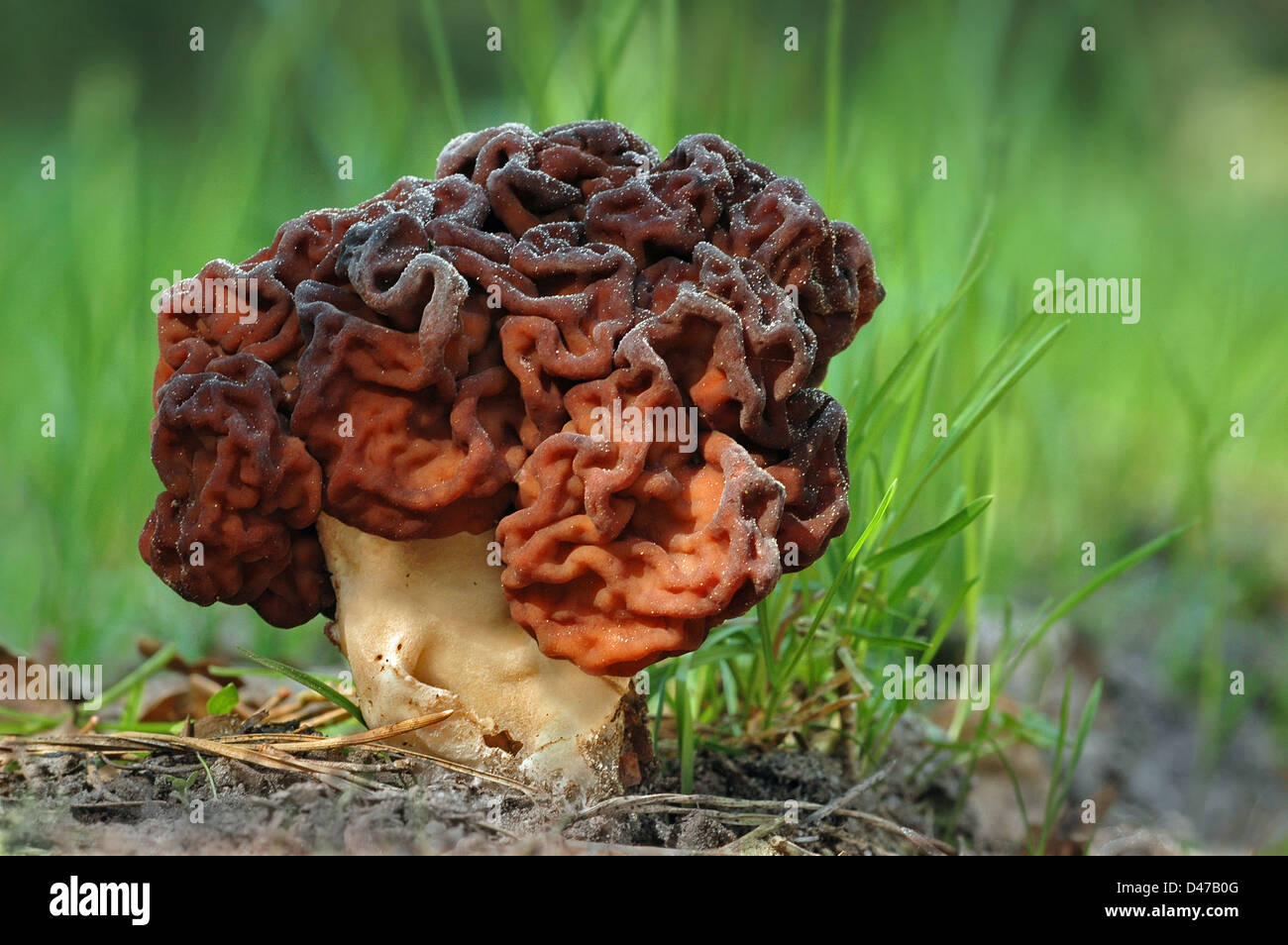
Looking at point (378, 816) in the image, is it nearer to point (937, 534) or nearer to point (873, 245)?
point (937, 534)

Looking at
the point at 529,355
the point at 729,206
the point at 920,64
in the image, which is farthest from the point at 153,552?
the point at 920,64

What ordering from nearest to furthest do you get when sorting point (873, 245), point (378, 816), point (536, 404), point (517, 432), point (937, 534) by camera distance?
point (378, 816)
point (536, 404)
point (517, 432)
point (937, 534)
point (873, 245)

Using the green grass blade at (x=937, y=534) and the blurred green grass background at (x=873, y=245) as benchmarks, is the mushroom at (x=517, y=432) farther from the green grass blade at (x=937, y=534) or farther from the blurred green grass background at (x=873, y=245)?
the blurred green grass background at (x=873, y=245)

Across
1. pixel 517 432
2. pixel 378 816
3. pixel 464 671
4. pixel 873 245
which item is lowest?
pixel 378 816

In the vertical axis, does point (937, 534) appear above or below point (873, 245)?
below

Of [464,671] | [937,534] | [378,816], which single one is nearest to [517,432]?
[464,671]

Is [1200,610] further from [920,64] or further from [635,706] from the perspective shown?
[635,706]

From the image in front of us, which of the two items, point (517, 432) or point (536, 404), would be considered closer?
point (536, 404)
